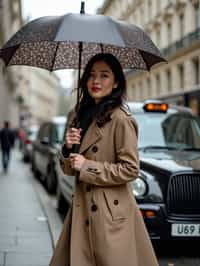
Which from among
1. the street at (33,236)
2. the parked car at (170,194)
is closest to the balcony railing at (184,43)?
the street at (33,236)

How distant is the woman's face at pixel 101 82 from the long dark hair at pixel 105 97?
0.08 feet

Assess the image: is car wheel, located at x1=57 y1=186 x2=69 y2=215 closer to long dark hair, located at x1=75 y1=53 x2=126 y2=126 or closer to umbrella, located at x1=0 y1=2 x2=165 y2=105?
umbrella, located at x1=0 y1=2 x2=165 y2=105

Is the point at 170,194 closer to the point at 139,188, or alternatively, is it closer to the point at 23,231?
the point at 139,188

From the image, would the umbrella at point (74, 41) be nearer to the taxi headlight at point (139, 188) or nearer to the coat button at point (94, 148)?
the coat button at point (94, 148)

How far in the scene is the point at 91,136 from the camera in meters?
3.21

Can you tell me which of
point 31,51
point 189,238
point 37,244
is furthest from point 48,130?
point 31,51

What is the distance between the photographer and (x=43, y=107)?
13450 centimetres

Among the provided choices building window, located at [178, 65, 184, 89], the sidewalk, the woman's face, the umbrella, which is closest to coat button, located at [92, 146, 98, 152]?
the woman's face

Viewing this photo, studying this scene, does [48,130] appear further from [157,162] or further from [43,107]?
[43,107]

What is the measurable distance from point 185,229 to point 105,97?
2.67 m

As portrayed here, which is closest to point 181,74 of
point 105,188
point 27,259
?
point 27,259

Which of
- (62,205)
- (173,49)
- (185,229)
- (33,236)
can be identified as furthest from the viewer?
(173,49)

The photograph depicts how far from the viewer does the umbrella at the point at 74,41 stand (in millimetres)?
3404

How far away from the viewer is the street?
18.0ft
